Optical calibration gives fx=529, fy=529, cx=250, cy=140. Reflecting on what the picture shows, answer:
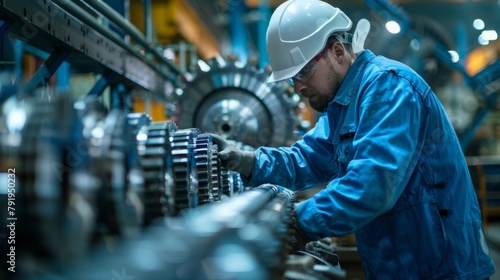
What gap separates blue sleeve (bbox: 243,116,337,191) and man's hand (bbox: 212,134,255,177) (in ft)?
0.10

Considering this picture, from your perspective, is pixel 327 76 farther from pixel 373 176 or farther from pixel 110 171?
pixel 110 171

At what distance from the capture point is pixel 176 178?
3.91 feet

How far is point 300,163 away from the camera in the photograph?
7.01ft

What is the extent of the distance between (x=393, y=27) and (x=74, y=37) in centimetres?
422

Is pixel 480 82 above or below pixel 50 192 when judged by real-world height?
above

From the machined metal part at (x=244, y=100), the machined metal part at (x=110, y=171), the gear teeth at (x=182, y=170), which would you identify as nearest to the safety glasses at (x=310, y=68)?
the gear teeth at (x=182, y=170)

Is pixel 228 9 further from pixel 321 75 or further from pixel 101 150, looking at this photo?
pixel 101 150

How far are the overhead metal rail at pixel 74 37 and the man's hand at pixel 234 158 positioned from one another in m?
0.71

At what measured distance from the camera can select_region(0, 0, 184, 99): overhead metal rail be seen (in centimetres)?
175

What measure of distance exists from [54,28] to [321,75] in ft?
3.28

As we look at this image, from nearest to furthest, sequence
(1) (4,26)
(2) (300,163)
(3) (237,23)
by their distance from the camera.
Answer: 1. (1) (4,26)
2. (2) (300,163)
3. (3) (237,23)

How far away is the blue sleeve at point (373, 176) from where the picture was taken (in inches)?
56.1

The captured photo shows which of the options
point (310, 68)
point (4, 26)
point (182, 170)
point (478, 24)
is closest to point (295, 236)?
point (182, 170)

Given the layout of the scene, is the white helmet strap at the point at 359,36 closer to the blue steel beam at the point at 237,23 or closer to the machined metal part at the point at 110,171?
the machined metal part at the point at 110,171
